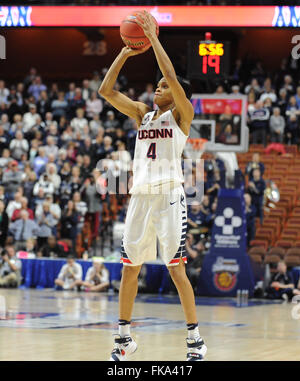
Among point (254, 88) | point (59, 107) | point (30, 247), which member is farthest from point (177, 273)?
point (59, 107)

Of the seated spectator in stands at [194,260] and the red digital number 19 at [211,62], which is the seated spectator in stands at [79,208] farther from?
the red digital number 19 at [211,62]

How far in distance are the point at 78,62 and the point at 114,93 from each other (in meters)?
22.5

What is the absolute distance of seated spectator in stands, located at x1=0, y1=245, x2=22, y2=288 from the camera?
16.5 metres

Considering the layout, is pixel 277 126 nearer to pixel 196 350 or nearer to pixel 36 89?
pixel 36 89

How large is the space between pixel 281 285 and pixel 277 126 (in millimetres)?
7239

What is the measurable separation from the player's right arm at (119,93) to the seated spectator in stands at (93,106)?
15.7 metres

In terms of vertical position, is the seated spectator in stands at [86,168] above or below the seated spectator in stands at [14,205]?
above

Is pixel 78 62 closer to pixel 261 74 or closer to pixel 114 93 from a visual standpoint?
pixel 261 74

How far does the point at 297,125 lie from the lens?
21.2 metres

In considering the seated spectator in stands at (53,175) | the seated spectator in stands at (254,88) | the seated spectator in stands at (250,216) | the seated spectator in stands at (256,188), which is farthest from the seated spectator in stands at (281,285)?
the seated spectator in stands at (254,88)

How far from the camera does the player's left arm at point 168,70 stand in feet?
21.5

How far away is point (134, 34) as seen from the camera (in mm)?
6781
